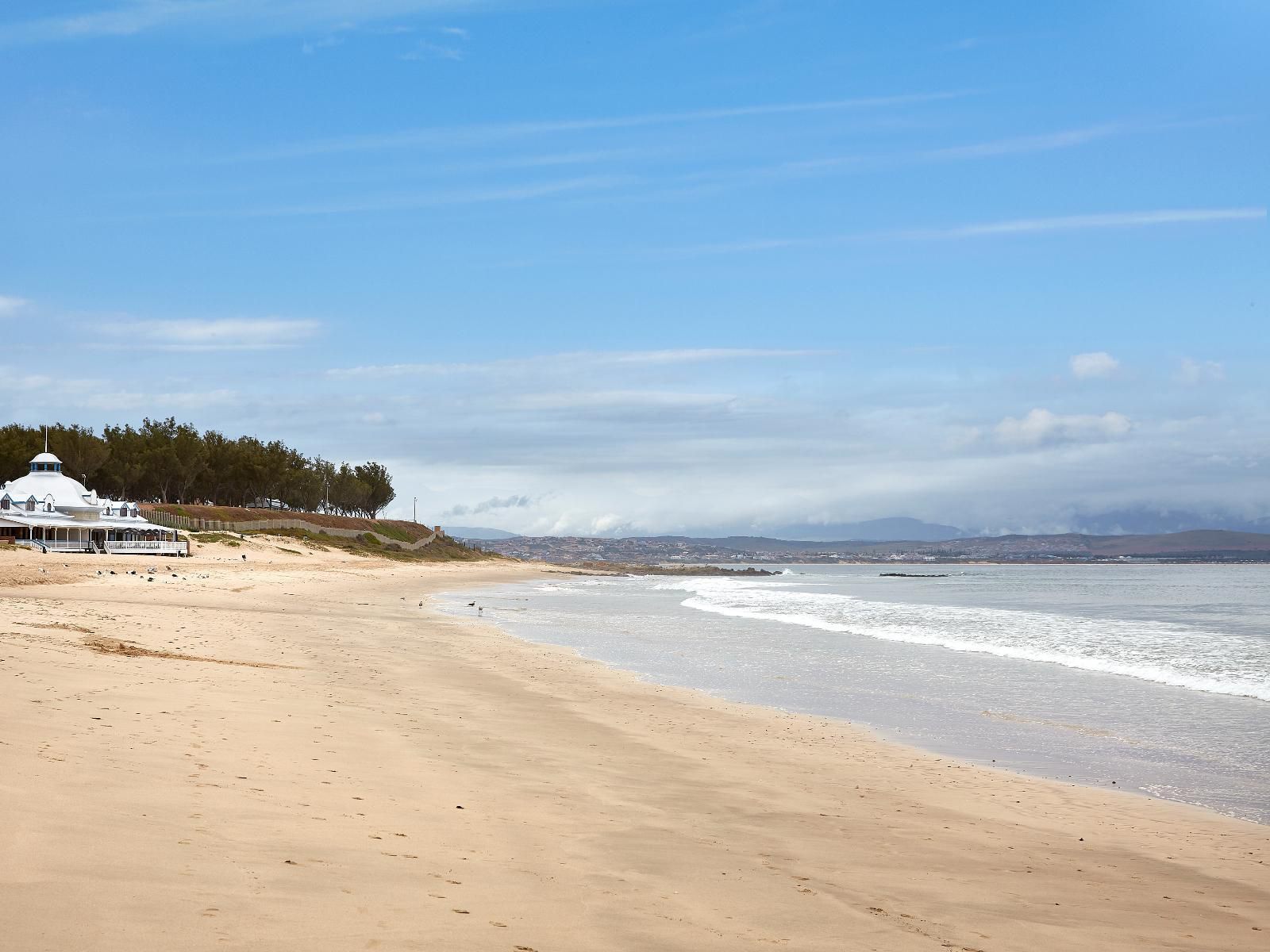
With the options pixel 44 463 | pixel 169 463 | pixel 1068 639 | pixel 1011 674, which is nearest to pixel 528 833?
pixel 1011 674

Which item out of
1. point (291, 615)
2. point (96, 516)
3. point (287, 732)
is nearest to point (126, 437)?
point (96, 516)

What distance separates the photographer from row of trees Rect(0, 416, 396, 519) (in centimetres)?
9956

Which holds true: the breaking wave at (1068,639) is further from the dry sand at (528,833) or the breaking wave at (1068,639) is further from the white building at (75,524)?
the white building at (75,524)

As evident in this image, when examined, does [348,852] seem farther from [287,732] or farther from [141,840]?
[287,732]

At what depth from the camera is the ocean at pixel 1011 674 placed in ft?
41.9

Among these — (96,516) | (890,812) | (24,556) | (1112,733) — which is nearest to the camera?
(890,812)

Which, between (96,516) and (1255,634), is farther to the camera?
(96,516)

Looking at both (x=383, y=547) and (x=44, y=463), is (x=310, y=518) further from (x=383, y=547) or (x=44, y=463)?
(x=44, y=463)

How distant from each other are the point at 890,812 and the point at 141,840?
6.35m

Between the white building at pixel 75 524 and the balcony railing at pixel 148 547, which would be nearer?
the balcony railing at pixel 148 547

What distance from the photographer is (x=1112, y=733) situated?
47.5ft

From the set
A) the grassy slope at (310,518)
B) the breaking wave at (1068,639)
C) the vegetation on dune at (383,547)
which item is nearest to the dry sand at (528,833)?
the breaking wave at (1068,639)

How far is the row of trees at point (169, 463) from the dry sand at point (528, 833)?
94684 mm

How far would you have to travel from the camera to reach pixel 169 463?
106125mm
